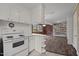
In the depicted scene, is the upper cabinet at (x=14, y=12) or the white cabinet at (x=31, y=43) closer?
the upper cabinet at (x=14, y=12)

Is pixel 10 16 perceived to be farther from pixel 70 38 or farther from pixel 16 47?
pixel 70 38

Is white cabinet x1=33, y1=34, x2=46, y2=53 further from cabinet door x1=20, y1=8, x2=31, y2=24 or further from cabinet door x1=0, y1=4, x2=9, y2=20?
cabinet door x1=0, y1=4, x2=9, y2=20

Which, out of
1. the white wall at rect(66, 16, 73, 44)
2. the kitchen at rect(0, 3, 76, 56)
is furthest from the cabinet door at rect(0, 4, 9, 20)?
the white wall at rect(66, 16, 73, 44)

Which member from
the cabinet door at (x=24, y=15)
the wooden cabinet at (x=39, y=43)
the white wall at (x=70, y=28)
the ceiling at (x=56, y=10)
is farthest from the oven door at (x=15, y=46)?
the white wall at (x=70, y=28)

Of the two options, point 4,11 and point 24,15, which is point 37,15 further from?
point 4,11

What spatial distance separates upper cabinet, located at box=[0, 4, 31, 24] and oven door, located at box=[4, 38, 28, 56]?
1.00ft

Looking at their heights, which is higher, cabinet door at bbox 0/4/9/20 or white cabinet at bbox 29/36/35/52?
cabinet door at bbox 0/4/9/20

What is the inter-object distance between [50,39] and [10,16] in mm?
653

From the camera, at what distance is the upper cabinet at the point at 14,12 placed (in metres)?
0.98

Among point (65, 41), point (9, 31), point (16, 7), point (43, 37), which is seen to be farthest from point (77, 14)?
point (9, 31)

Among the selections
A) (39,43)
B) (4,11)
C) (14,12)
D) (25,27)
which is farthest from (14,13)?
(39,43)

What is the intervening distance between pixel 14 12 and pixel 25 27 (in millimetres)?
266

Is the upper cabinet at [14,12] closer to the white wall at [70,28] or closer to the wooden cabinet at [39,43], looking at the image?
the wooden cabinet at [39,43]

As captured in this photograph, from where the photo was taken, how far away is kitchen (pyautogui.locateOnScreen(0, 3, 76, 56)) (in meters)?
1.00
